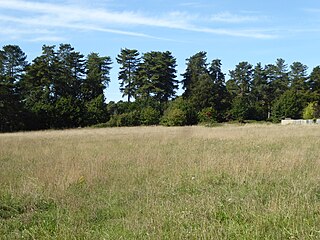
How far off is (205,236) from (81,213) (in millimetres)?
2223

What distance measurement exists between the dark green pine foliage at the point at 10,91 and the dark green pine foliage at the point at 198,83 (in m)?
27.8

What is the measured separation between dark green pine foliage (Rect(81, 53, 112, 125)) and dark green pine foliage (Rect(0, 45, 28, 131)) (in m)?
9.72

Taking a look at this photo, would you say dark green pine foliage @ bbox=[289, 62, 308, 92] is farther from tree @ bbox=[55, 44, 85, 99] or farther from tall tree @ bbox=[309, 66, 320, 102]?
tree @ bbox=[55, 44, 85, 99]

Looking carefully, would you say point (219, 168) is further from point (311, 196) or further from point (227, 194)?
point (311, 196)

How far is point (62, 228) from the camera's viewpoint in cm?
461

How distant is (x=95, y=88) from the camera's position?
6256 centimetres

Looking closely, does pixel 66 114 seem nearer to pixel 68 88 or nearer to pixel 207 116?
pixel 68 88

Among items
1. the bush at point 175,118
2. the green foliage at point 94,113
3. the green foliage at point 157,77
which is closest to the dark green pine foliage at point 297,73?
the green foliage at point 157,77

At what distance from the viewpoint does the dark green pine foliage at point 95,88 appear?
51781 mm

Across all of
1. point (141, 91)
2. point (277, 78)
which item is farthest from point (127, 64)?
point (277, 78)

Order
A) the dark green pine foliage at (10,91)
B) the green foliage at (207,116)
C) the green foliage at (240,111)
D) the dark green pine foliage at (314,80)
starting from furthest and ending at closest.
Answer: the dark green pine foliage at (314,80)
the green foliage at (240,111)
the green foliage at (207,116)
the dark green pine foliage at (10,91)

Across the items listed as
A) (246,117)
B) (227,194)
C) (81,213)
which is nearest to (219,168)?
(227,194)

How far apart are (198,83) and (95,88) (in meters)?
19.2

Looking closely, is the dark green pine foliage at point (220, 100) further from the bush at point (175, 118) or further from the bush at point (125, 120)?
the bush at point (125, 120)
